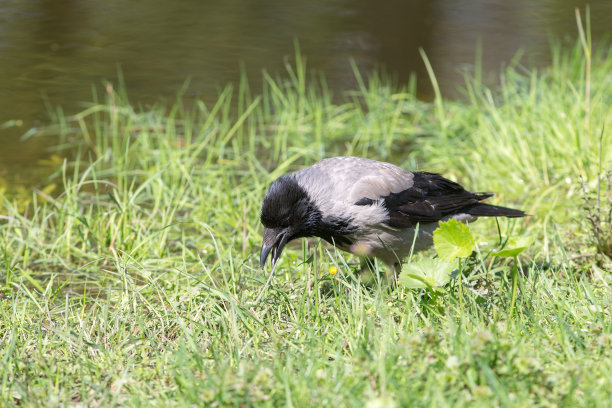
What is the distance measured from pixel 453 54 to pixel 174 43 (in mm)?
3922

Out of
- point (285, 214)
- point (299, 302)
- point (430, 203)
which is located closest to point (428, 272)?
point (299, 302)

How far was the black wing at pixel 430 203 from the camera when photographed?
4316 millimetres

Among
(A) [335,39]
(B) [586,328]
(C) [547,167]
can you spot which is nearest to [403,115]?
(C) [547,167]

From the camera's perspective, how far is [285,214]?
4.15 metres

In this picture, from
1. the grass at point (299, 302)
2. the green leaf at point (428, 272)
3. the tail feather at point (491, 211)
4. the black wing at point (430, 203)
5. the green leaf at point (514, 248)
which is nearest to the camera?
the grass at point (299, 302)

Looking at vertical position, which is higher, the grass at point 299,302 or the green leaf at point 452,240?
the green leaf at point 452,240

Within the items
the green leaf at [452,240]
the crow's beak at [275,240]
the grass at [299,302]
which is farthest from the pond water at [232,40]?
the green leaf at [452,240]

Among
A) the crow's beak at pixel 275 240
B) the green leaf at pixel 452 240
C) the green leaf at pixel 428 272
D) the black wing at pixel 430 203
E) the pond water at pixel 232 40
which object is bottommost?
the pond water at pixel 232 40

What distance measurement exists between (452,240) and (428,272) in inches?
7.9

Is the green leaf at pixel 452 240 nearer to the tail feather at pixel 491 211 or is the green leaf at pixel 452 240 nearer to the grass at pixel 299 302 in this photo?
the grass at pixel 299 302

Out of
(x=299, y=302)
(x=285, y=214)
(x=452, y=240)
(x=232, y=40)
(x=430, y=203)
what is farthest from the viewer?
(x=232, y=40)

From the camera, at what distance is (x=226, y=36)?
1130 centimetres

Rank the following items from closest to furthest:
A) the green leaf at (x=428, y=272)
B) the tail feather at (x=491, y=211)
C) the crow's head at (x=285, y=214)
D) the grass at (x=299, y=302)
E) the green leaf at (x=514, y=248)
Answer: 1. the grass at (x=299, y=302)
2. the green leaf at (x=514, y=248)
3. the green leaf at (x=428, y=272)
4. the crow's head at (x=285, y=214)
5. the tail feather at (x=491, y=211)

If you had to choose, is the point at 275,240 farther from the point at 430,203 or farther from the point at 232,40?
the point at 232,40
